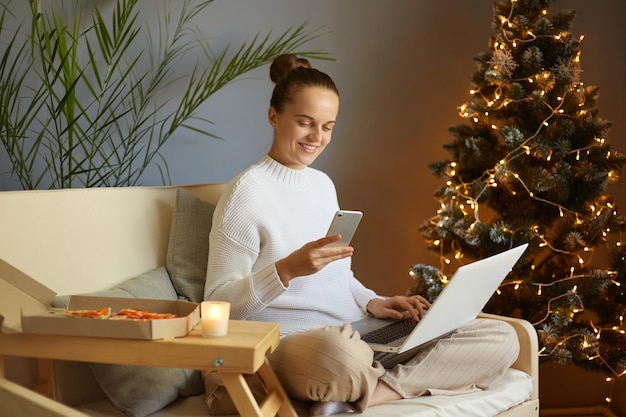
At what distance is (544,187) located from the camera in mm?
2482

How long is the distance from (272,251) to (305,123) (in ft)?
1.14

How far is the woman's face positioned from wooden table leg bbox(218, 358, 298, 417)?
2.00ft

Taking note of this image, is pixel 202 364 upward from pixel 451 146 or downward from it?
downward

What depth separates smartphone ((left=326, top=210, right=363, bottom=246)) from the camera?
1780 mm

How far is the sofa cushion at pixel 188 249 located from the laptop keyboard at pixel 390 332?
1.51ft

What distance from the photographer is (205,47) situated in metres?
2.88

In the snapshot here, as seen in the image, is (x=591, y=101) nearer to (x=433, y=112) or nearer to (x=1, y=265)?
(x=433, y=112)

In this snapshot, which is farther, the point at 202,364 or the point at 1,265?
the point at 1,265

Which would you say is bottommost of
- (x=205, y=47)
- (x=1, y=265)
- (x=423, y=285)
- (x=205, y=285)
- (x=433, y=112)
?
(x=423, y=285)

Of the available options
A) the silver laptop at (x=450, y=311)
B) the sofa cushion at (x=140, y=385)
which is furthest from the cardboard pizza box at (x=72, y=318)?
the silver laptop at (x=450, y=311)

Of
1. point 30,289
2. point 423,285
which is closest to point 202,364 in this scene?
point 30,289

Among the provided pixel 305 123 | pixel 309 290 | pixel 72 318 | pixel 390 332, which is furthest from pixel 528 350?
pixel 72 318

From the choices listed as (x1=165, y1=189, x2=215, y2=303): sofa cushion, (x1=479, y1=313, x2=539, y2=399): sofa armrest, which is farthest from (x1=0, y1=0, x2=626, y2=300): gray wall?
(x1=479, y1=313, x2=539, y2=399): sofa armrest

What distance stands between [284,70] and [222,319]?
0.99 meters
